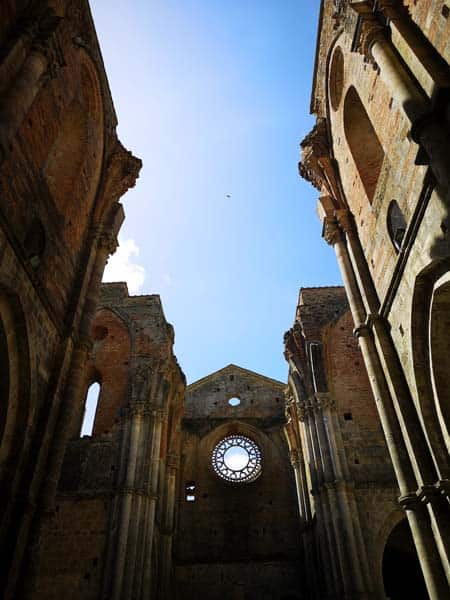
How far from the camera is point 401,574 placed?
16.8m

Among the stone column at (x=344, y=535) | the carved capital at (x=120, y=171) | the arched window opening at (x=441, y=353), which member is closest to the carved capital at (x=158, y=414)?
the stone column at (x=344, y=535)

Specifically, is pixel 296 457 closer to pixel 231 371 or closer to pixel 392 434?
pixel 231 371

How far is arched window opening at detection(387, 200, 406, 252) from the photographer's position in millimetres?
6930

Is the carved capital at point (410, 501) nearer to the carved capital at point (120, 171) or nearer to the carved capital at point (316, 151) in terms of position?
the carved capital at point (316, 151)

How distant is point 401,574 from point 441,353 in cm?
1446

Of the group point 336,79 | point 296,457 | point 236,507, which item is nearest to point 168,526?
point 236,507

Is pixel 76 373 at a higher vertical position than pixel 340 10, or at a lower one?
lower

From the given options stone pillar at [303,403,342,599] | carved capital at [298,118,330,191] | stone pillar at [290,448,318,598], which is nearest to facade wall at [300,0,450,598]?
carved capital at [298,118,330,191]

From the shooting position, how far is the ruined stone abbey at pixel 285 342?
238 inches

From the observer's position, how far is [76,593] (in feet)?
40.0

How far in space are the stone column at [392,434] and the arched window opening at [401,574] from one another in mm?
10972

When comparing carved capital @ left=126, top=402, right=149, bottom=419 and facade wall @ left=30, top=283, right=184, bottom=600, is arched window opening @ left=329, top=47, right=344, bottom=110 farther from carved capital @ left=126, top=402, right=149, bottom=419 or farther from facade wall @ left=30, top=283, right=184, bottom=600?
carved capital @ left=126, top=402, right=149, bottom=419

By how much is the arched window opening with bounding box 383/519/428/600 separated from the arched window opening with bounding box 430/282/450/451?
469 inches

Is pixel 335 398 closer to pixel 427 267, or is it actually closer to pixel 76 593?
pixel 76 593
